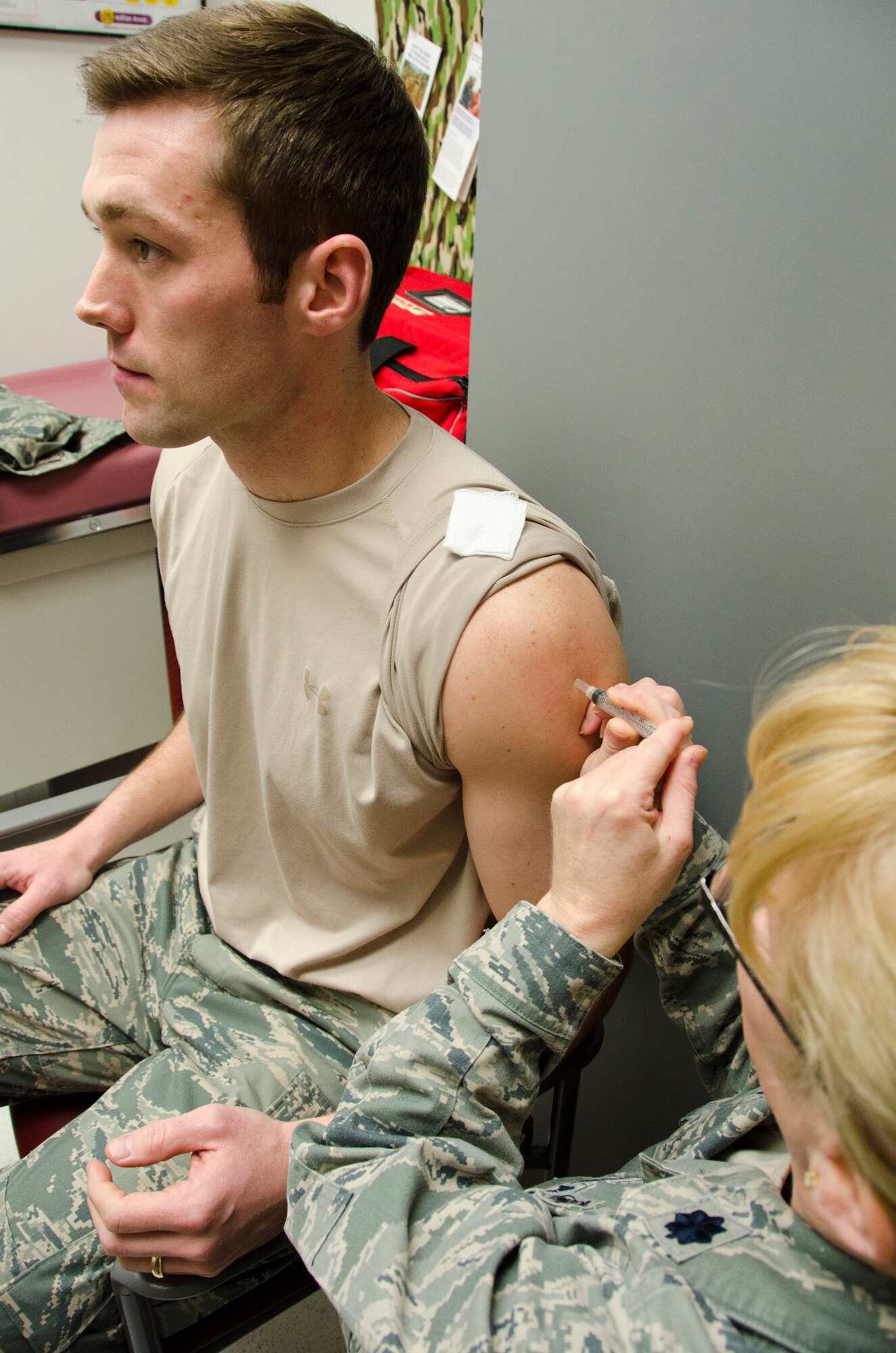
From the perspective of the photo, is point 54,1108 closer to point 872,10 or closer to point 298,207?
point 298,207

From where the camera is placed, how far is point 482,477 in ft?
3.40

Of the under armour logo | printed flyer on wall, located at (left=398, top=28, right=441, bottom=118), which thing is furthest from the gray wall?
printed flyer on wall, located at (left=398, top=28, right=441, bottom=118)

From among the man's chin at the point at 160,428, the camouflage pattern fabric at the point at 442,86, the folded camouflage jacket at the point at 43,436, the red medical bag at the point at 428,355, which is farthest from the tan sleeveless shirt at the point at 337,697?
the camouflage pattern fabric at the point at 442,86

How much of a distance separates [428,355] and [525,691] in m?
0.92

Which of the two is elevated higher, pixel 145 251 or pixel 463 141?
pixel 463 141

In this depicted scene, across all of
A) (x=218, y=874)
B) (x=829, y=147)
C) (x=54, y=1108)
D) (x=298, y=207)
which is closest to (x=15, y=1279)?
(x=54, y=1108)

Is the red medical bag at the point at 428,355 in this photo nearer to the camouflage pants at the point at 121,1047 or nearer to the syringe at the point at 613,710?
the syringe at the point at 613,710

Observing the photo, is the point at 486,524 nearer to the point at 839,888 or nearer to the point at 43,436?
the point at 839,888

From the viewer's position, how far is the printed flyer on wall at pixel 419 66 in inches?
78.5

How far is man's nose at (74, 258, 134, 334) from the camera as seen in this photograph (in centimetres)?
103

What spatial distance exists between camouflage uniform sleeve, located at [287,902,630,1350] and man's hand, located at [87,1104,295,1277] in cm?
15

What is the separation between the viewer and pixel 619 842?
0.77 metres

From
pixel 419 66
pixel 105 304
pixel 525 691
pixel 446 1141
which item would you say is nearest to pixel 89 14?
pixel 419 66

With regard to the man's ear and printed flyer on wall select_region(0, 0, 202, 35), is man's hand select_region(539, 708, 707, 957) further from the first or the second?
printed flyer on wall select_region(0, 0, 202, 35)
